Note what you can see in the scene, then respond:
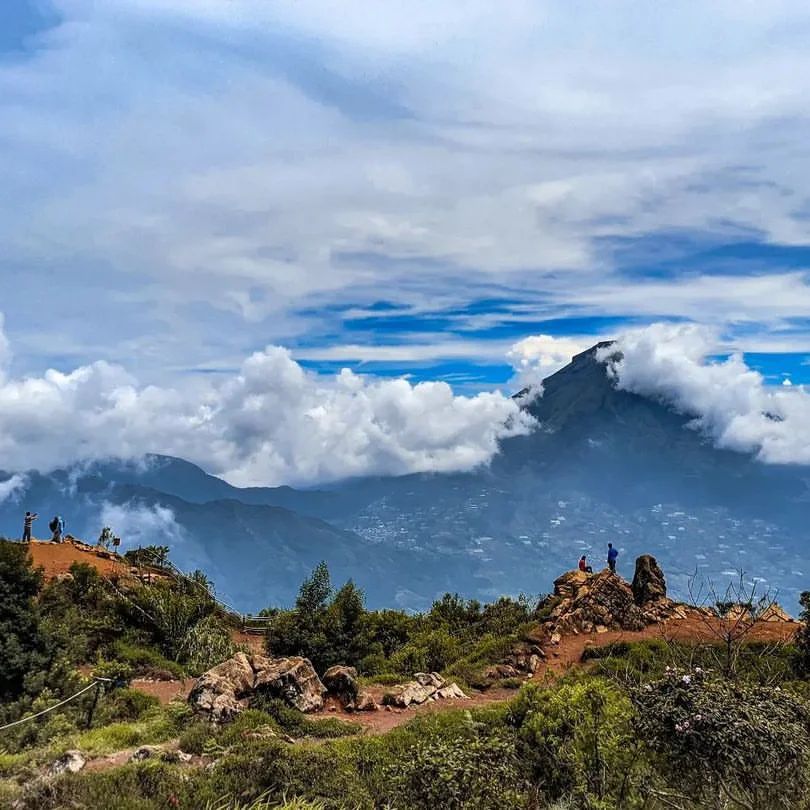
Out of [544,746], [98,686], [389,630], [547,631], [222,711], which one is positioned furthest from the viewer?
[389,630]

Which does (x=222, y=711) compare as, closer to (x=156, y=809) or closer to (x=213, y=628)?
(x=156, y=809)

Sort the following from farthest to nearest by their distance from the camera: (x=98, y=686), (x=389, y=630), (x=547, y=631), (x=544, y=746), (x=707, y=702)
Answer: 1. (x=389, y=630)
2. (x=547, y=631)
3. (x=98, y=686)
4. (x=544, y=746)
5. (x=707, y=702)

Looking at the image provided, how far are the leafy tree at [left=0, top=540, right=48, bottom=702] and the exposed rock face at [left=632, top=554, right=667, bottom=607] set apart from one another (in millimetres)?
24299

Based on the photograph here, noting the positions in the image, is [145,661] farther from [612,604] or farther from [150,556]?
[612,604]

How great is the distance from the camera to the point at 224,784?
13039 millimetres

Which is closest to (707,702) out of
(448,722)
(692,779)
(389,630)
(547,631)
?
(692,779)

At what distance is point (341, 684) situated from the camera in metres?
21.8

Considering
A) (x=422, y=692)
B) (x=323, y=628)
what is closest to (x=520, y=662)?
(x=422, y=692)

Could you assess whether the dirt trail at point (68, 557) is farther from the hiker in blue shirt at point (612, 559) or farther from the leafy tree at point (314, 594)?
the hiker in blue shirt at point (612, 559)

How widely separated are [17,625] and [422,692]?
12.9 meters

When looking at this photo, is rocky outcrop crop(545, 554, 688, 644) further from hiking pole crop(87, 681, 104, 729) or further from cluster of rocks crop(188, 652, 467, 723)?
hiking pole crop(87, 681, 104, 729)

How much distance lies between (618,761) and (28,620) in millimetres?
18176

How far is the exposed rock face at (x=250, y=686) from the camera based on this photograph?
60.8 ft

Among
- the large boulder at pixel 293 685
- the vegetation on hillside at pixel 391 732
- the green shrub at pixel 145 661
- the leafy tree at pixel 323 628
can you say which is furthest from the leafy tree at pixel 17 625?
the leafy tree at pixel 323 628
